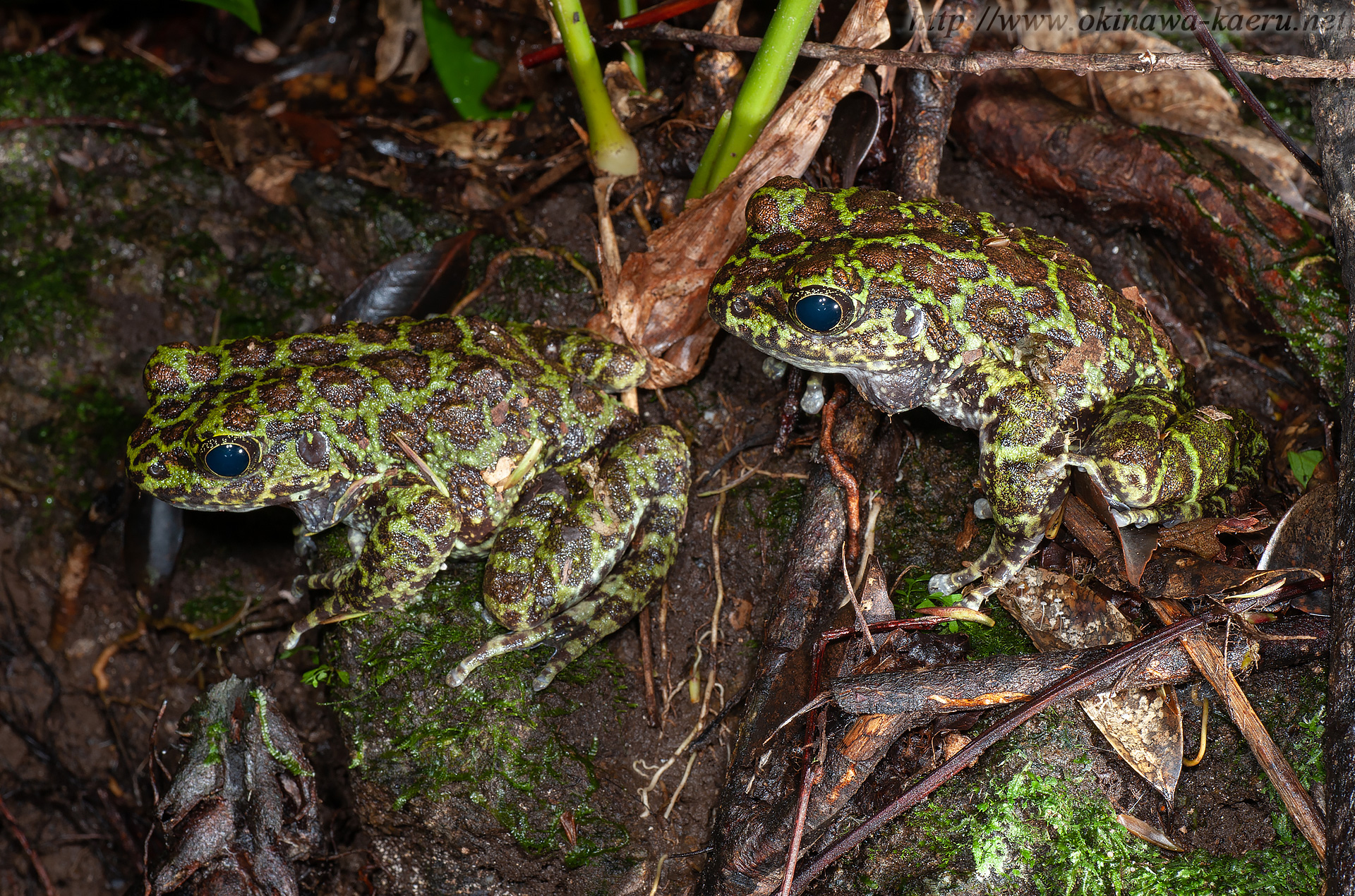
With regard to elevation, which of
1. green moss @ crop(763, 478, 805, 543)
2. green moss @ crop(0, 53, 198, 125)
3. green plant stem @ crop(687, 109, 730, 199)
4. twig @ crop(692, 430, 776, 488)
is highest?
green plant stem @ crop(687, 109, 730, 199)

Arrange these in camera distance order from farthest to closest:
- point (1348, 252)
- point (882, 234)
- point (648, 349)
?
1. point (648, 349)
2. point (882, 234)
3. point (1348, 252)

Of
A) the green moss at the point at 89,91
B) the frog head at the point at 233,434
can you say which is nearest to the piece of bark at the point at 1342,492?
the frog head at the point at 233,434

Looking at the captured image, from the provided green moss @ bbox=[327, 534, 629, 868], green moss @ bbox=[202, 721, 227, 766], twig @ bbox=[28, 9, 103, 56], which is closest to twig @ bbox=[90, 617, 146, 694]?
green moss @ bbox=[202, 721, 227, 766]

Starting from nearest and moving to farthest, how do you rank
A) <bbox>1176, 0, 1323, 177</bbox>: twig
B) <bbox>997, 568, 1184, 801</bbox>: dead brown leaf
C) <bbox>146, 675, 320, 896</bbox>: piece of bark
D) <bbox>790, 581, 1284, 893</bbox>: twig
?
<bbox>790, 581, 1284, 893</bbox>: twig
<bbox>997, 568, 1184, 801</bbox>: dead brown leaf
<bbox>1176, 0, 1323, 177</bbox>: twig
<bbox>146, 675, 320, 896</bbox>: piece of bark

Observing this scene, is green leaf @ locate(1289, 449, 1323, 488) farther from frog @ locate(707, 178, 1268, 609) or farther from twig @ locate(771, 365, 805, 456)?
twig @ locate(771, 365, 805, 456)

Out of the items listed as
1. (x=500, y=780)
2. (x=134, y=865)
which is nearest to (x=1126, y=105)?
(x=500, y=780)

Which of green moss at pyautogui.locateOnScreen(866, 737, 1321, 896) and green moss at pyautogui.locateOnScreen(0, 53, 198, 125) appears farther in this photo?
green moss at pyautogui.locateOnScreen(0, 53, 198, 125)

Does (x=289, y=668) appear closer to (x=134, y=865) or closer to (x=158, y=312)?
(x=134, y=865)
